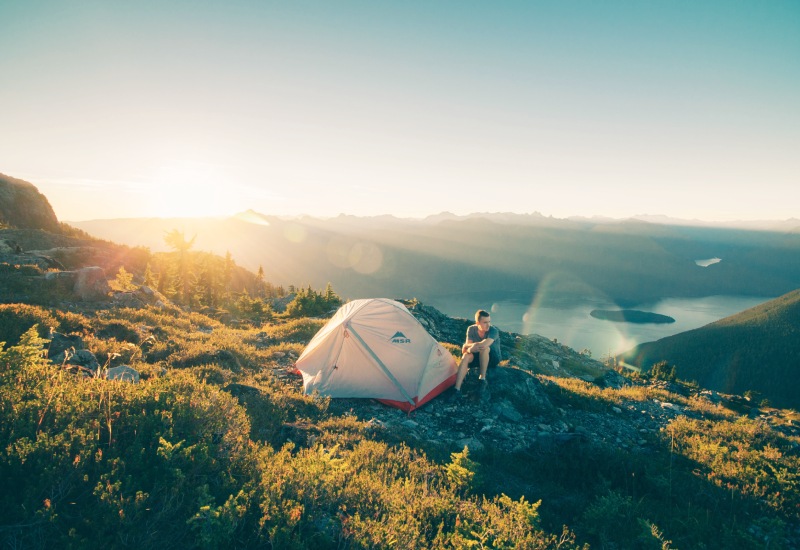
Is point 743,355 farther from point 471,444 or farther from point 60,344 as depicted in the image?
point 60,344

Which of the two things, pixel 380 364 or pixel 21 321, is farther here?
pixel 380 364

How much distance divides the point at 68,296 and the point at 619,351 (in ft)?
519

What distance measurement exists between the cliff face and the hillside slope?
142076mm

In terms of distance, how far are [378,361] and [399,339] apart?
94cm

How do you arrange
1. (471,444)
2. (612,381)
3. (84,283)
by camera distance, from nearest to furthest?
(471,444) → (84,283) → (612,381)

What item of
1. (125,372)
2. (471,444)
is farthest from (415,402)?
(125,372)

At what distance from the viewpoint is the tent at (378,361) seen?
1015cm

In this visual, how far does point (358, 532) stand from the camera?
3877mm

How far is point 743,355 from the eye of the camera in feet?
405

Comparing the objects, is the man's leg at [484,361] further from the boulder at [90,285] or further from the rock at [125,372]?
the boulder at [90,285]

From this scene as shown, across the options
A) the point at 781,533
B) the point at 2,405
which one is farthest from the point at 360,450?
the point at 781,533

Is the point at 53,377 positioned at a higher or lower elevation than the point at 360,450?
higher

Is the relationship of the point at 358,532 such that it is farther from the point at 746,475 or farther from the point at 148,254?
the point at 148,254

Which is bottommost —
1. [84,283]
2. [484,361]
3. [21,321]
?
[484,361]
